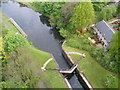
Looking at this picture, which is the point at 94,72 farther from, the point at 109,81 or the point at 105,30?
the point at 105,30

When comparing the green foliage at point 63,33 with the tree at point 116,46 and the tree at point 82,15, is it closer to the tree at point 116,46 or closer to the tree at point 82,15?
the tree at point 82,15

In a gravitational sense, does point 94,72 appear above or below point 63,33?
below

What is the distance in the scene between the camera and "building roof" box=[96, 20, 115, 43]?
27.9 m

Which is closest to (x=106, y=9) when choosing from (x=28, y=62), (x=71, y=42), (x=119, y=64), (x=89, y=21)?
(x=89, y=21)

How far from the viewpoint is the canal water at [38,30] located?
90.4 feet

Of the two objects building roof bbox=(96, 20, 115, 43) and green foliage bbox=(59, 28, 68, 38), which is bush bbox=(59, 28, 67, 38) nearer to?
green foliage bbox=(59, 28, 68, 38)

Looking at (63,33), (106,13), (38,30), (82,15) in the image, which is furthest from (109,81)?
(38,30)

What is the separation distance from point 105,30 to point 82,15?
474cm

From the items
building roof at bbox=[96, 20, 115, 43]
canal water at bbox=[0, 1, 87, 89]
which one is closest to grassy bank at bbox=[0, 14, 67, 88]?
canal water at bbox=[0, 1, 87, 89]

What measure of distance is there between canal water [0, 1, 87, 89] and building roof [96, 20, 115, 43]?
7.58 metres

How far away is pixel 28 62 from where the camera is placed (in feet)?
76.4

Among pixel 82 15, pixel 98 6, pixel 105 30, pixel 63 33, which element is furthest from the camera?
pixel 98 6

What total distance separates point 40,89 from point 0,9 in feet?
89.6

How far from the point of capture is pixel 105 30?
29.4m
